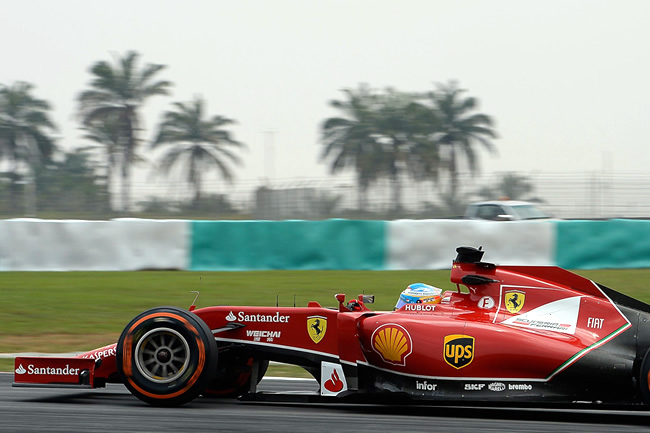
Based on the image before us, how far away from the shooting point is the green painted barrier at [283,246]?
13688 mm

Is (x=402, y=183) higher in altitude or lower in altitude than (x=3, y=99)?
lower

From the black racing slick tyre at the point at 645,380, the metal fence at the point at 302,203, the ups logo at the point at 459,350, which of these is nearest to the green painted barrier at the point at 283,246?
the metal fence at the point at 302,203

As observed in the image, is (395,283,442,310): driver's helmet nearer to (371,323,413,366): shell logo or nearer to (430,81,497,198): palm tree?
A: (371,323,413,366): shell logo

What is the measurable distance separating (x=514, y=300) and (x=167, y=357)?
2.33 m

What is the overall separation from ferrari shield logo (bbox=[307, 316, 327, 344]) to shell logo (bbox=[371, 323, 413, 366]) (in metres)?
0.40

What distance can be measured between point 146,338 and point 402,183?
10389mm

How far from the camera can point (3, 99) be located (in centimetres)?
3284

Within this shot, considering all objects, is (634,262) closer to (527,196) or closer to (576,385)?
(527,196)

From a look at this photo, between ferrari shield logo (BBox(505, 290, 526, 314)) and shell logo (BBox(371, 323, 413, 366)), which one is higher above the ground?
ferrari shield logo (BBox(505, 290, 526, 314))

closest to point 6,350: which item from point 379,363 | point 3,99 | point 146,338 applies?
point 146,338

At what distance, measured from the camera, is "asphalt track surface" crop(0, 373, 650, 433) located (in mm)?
5062

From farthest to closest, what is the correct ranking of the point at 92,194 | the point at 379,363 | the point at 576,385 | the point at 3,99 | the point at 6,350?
the point at 3,99 → the point at 92,194 → the point at 6,350 → the point at 379,363 → the point at 576,385

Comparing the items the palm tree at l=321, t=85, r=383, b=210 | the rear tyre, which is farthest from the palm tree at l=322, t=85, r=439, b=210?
the rear tyre

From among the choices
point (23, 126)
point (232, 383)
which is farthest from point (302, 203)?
point (23, 126)
